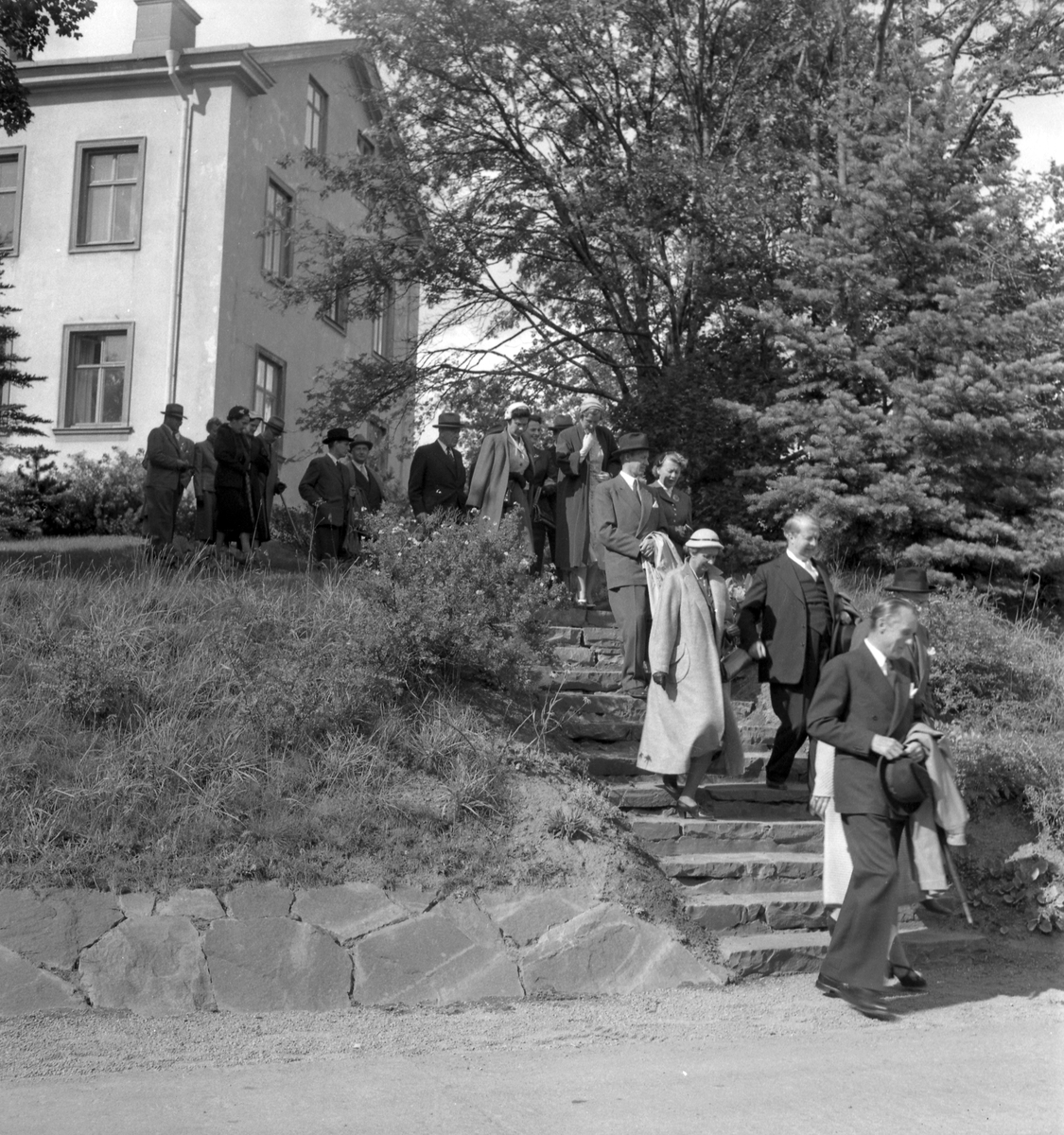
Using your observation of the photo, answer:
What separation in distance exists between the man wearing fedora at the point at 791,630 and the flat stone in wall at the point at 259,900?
357 centimetres

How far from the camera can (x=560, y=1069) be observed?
562cm

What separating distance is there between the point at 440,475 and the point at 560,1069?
8.12 meters

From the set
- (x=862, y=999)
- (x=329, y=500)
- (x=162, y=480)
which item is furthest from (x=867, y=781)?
(x=162, y=480)

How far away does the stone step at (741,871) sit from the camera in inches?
308

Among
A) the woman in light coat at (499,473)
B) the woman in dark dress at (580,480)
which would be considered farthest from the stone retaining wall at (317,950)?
the woman in light coat at (499,473)

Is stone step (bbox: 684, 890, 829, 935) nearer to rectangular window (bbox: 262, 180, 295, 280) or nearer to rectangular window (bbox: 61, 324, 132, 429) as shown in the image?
rectangular window (bbox: 61, 324, 132, 429)

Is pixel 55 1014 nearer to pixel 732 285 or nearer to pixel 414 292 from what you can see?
pixel 732 285

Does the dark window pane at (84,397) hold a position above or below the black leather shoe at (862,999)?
above

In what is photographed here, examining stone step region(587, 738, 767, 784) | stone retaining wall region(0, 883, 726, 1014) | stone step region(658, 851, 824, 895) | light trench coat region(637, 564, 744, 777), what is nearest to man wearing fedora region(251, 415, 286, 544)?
stone step region(587, 738, 767, 784)

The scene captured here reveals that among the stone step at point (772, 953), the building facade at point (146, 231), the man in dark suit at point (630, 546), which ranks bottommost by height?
the stone step at point (772, 953)

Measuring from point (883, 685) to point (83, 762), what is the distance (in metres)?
4.19

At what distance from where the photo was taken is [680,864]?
7805mm

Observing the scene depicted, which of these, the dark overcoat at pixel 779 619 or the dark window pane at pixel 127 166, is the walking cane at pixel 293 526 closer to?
the dark overcoat at pixel 779 619

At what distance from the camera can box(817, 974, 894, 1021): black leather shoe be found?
6383 mm
